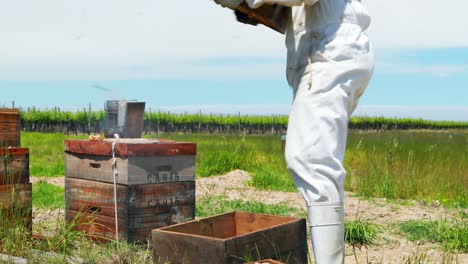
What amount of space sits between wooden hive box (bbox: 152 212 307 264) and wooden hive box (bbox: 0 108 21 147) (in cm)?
163

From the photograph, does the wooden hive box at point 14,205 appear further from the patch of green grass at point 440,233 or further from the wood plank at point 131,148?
the patch of green grass at point 440,233

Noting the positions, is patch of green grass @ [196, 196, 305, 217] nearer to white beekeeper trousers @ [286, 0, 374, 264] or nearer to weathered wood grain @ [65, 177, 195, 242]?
weathered wood grain @ [65, 177, 195, 242]

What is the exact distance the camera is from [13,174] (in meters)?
4.27

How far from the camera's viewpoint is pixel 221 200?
6.88 meters

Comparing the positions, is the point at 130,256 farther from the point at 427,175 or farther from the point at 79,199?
the point at 427,175

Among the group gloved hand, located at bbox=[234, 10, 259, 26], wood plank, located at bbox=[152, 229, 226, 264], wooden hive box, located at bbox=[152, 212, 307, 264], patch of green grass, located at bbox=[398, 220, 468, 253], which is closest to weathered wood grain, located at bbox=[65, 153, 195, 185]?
wooden hive box, located at bbox=[152, 212, 307, 264]

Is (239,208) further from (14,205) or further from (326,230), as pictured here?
(326,230)

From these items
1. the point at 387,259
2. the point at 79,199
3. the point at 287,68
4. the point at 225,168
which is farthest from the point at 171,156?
the point at 225,168

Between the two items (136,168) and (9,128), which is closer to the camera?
(136,168)

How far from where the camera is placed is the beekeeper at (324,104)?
9.57ft

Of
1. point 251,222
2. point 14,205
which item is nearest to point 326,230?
point 251,222

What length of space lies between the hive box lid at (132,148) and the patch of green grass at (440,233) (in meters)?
2.23

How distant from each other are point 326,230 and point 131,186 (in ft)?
5.12

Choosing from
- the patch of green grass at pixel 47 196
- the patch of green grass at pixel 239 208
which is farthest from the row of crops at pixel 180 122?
the patch of green grass at pixel 239 208
